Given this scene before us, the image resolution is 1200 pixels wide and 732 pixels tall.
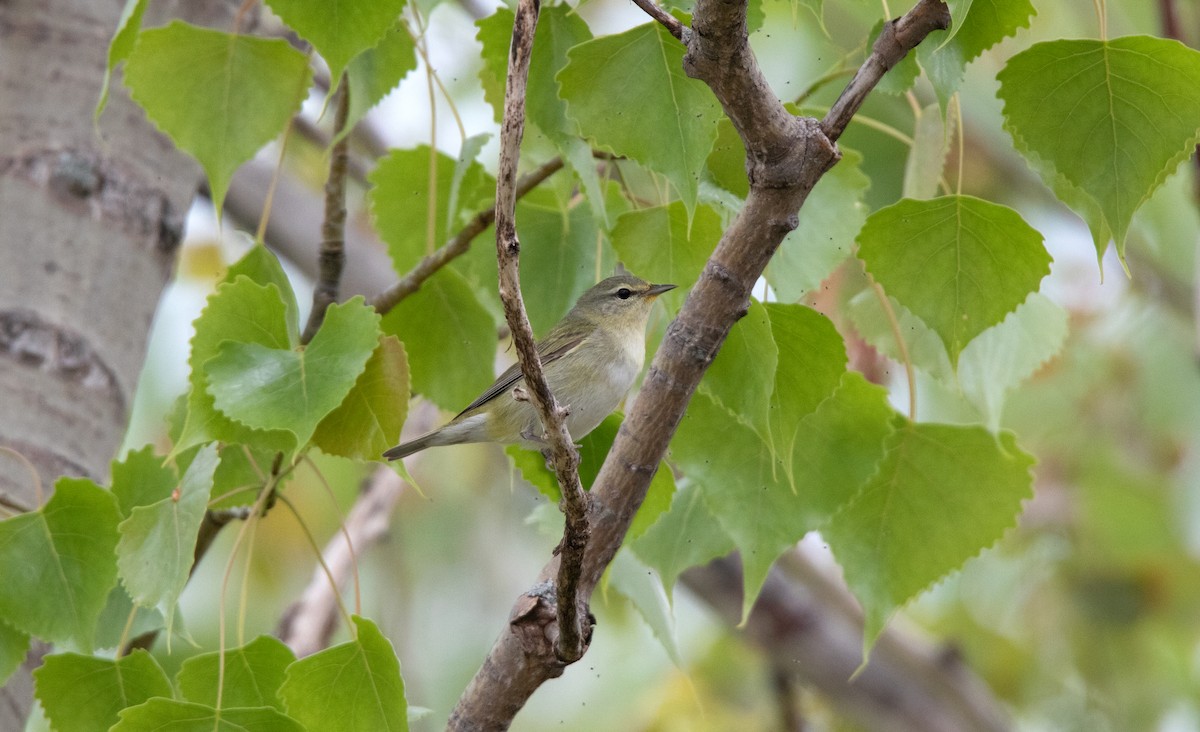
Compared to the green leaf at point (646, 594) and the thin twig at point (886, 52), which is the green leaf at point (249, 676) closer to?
the green leaf at point (646, 594)

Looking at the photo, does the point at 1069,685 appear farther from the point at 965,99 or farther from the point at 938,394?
the point at 965,99

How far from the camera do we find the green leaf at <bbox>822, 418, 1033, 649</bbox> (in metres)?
1.97

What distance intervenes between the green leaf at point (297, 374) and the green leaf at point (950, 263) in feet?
2.42

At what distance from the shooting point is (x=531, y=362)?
4.51ft

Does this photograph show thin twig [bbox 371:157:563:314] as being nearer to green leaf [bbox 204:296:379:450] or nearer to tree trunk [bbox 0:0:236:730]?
green leaf [bbox 204:296:379:450]

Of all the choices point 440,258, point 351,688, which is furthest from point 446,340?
point 351,688

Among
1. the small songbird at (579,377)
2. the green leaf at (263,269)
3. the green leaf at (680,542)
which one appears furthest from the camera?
the small songbird at (579,377)

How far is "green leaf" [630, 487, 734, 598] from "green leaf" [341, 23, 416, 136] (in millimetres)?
878

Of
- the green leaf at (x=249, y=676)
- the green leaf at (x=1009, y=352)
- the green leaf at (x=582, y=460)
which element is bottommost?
the green leaf at (x=249, y=676)

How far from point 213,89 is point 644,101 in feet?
2.47

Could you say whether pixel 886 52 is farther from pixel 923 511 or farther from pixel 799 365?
pixel 923 511

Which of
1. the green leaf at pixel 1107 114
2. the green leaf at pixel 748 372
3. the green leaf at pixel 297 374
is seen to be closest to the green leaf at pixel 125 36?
the green leaf at pixel 297 374

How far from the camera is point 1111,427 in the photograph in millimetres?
5930

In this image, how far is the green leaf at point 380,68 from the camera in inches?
78.8
